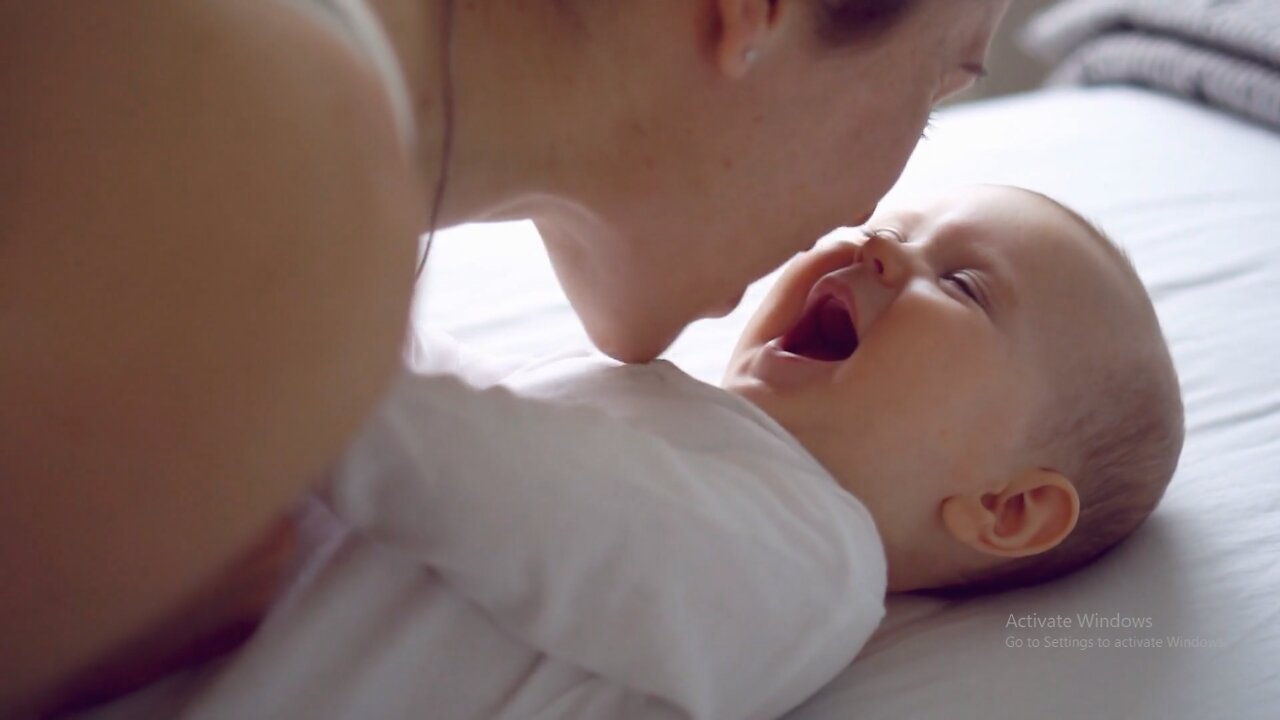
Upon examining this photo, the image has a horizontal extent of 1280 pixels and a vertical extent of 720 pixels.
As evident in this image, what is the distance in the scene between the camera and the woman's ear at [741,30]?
715 millimetres

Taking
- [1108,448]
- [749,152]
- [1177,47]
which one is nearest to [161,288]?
[749,152]

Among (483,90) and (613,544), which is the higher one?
(483,90)

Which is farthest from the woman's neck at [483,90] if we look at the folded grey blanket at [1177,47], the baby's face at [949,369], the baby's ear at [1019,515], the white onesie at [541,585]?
the folded grey blanket at [1177,47]

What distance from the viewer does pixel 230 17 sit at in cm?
47

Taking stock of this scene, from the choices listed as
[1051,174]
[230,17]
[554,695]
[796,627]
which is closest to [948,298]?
[796,627]

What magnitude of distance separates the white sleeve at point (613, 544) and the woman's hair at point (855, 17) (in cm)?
29

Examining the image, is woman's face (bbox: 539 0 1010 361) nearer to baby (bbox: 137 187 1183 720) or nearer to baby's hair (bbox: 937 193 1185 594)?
baby (bbox: 137 187 1183 720)

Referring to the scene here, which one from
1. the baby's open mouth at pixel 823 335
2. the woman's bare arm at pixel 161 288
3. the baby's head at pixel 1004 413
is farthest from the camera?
the baby's open mouth at pixel 823 335

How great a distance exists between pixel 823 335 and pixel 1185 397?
375 mm

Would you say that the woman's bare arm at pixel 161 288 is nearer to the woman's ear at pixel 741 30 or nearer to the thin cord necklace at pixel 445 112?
the thin cord necklace at pixel 445 112

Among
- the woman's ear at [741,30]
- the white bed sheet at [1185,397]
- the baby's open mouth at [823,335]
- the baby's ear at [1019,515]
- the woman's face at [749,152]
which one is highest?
the woman's ear at [741,30]

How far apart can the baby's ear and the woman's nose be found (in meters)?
0.20

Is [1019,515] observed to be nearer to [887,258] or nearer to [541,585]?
[887,258]

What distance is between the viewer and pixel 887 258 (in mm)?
1031
